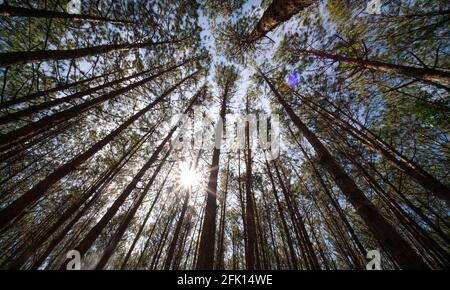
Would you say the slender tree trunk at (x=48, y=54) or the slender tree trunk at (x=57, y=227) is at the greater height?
the slender tree trunk at (x=48, y=54)

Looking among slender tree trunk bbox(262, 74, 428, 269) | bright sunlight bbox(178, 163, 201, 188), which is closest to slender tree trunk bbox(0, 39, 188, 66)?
slender tree trunk bbox(262, 74, 428, 269)

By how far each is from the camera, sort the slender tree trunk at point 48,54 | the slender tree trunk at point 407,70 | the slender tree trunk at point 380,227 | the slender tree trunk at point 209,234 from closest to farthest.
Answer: the slender tree trunk at point 380,227 < the slender tree trunk at point 48,54 < the slender tree trunk at point 407,70 < the slender tree trunk at point 209,234

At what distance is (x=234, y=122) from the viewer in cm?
883

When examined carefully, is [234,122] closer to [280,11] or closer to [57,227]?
[280,11]

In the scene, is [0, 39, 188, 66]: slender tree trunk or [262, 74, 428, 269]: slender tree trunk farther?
[0, 39, 188, 66]: slender tree trunk

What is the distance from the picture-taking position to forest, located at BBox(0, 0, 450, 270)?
3740 mm

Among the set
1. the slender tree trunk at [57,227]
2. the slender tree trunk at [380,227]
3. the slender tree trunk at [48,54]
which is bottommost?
the slender tree trunk at [380,227]

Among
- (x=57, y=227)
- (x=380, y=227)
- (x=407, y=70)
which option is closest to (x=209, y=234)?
(x=380, y=227)

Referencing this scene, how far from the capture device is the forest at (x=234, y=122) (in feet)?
12.3

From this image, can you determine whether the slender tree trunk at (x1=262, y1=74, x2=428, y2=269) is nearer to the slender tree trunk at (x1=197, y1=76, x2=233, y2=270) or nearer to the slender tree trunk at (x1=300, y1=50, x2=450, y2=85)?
the slender tree trunk at (x1=300, y1=50, x2=450, y2=85)

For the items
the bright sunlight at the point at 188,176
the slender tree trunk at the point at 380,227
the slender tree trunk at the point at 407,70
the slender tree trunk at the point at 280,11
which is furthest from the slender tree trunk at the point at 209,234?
the slender tree trunk at the point at 407,70

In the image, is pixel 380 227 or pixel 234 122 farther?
pixel 234 122

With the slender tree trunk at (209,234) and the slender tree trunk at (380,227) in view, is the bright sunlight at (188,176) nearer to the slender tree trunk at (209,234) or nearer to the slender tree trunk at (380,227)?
the slender tree trunk at (209,234)
